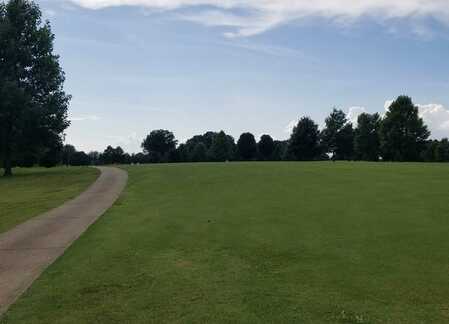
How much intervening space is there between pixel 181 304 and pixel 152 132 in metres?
150

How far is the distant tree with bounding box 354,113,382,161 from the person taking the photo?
95.8 m

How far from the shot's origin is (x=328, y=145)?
10625 centimetres

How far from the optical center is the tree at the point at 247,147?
12281cm

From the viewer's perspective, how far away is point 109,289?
769 cm

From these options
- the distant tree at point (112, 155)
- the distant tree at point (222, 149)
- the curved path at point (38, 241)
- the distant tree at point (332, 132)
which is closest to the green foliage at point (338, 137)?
the distant tree at point (332, 132)

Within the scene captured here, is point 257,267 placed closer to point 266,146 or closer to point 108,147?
point 266,146

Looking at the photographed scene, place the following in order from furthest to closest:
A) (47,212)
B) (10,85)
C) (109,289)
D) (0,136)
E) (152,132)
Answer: (152,132) < (0,136) < (10,85) < (47,212) < (109,289)

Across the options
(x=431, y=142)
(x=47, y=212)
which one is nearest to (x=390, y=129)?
(x=431, y=142)

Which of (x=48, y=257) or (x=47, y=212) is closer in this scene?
(x=48, y=257)

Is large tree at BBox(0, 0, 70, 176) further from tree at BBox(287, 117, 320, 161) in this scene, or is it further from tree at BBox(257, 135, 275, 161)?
tree at BBox(257, 135, 275, 161)

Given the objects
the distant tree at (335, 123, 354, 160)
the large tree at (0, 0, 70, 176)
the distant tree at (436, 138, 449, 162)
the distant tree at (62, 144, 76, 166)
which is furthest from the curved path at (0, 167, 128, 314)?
the distant tree at (62, 144, 76, 166)

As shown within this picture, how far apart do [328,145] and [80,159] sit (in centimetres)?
5950

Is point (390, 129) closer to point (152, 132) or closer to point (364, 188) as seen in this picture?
point (364, 188)

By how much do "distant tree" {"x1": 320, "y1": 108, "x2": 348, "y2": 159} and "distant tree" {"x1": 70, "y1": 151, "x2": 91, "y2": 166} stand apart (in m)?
56.2
